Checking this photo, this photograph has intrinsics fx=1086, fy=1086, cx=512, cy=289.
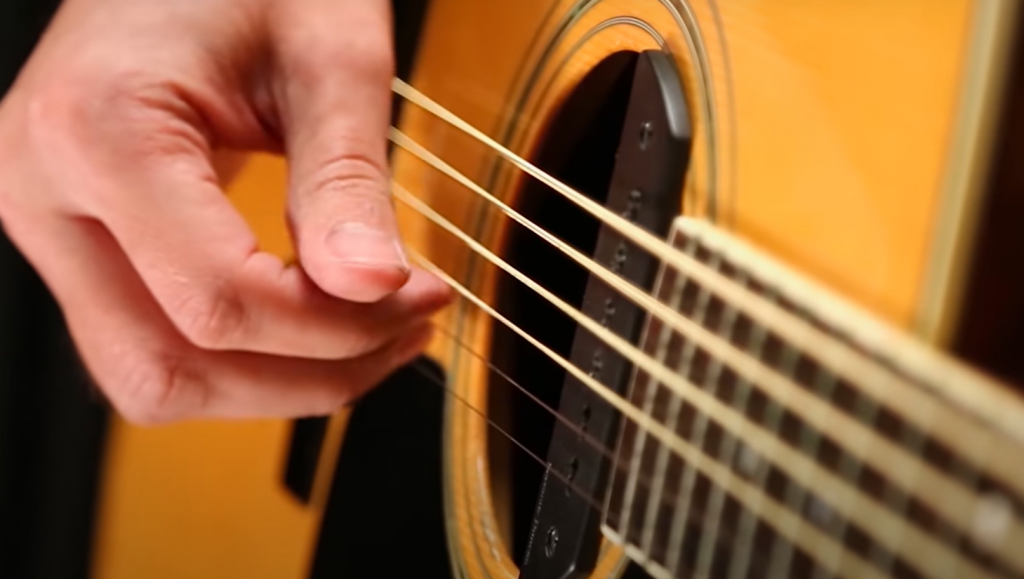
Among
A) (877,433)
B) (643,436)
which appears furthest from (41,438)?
(877,433)

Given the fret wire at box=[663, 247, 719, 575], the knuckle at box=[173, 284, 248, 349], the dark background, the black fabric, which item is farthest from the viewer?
the black fabric

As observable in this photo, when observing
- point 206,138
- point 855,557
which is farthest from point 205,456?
point 855,557

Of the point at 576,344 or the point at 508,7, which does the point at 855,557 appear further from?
the point at 508,7

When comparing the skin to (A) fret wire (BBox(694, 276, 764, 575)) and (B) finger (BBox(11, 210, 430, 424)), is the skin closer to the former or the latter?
(B) finger (BBox(11, 210, 430, 424))

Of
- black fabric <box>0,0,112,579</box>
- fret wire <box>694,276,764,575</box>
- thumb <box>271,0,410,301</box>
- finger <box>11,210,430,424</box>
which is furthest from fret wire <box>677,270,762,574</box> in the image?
black fabric <box>0,0,112,579</box>

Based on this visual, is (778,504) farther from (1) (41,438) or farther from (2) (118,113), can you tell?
(1) (41,438)

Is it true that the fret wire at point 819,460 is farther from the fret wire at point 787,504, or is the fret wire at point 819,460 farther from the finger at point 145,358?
the finger at point 145,358
